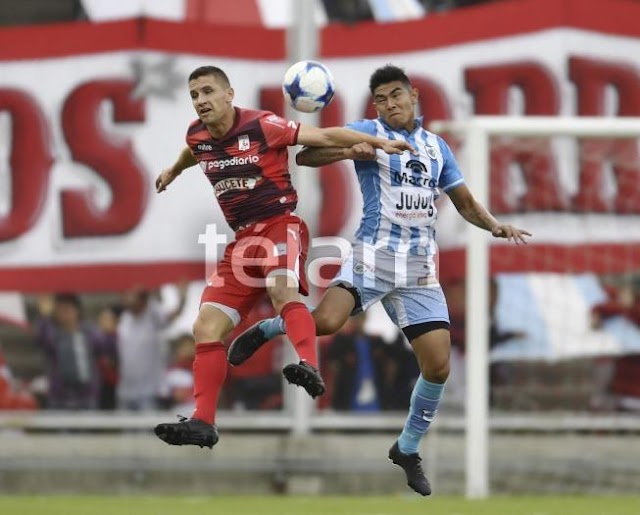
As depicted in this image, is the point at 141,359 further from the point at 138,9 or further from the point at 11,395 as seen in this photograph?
the point at 138,9

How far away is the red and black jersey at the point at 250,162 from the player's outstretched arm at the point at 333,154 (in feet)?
0.41

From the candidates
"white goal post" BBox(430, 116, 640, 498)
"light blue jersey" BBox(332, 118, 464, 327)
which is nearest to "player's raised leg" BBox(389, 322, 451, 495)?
"light blue jersey" BBox(332, 118, 464, 327)

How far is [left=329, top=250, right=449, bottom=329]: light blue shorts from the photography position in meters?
9.77

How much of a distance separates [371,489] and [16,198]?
4.18m

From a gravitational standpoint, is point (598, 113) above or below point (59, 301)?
above

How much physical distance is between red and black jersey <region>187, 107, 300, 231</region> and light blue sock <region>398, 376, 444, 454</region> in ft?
4.84

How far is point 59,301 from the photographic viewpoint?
49.7 ft

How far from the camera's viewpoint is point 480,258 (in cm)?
1390

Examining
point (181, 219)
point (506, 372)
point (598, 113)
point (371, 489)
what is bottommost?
point (371, 489)

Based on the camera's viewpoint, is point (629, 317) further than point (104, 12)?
No

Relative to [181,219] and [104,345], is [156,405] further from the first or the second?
[181,219]

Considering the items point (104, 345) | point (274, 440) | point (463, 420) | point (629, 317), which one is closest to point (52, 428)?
point (104, 345)

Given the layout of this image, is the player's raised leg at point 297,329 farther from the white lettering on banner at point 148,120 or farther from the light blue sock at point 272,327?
the white lettering on banner at point 148,120

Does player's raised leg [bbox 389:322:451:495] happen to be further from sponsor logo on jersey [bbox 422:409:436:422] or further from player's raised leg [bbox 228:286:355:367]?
player's raised leg [bbox 228:286:355:367]
